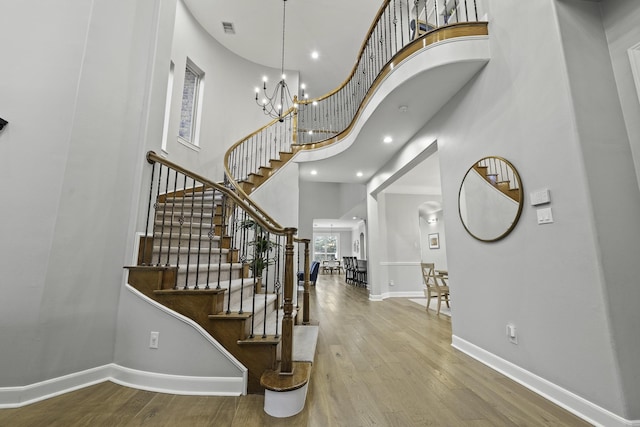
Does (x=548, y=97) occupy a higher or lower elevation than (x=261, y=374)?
higher

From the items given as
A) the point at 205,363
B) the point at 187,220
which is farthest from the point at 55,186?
the point at 205,363

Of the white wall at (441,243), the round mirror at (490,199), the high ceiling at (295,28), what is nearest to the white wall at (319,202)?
the white wall at (441,243)

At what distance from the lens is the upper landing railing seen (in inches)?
108

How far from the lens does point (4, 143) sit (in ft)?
6.63

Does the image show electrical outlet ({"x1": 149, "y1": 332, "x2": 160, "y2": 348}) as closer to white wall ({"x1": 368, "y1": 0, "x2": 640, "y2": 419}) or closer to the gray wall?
white wall ({"x1": 368, "y1": 0, "x2": 640, "y2": 419})

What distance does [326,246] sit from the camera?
1608 centimetres

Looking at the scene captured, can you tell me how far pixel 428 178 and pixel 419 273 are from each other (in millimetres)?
2472

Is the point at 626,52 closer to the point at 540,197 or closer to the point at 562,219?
Answer: the point at 540,197

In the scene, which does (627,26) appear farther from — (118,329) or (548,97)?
(118,329)

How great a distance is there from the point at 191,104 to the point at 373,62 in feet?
12.4

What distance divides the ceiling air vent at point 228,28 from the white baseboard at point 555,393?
23.4 ft

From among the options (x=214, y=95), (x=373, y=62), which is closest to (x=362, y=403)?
(x=373, y=62)

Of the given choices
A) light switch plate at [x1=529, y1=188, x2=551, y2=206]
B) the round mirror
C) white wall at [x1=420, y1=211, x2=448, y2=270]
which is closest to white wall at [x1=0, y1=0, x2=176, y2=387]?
the round mirror

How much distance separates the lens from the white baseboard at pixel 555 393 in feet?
5.17
